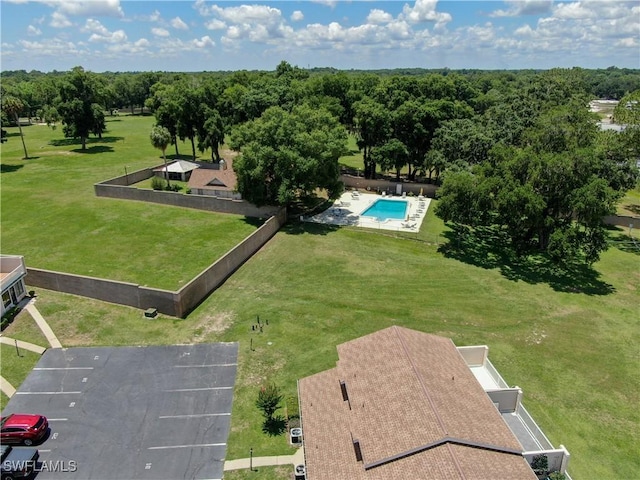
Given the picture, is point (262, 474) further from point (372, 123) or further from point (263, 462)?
point (372, 123)

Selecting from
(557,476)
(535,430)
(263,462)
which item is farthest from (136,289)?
(557,476)

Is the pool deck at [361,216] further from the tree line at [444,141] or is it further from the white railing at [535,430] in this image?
the white railing at [535,430]

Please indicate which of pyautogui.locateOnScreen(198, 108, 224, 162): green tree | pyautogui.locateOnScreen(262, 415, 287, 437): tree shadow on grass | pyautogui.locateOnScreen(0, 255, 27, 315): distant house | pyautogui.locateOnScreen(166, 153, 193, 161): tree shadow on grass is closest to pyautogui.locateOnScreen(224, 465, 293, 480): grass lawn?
pyautogui.locateOnScreen(262, 415, 287, 437): tree shadow on grass

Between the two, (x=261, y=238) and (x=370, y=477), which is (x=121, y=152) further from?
(x=370, y=477)

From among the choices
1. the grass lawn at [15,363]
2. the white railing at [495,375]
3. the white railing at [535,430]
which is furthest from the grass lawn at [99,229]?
the white railing at [535,430]

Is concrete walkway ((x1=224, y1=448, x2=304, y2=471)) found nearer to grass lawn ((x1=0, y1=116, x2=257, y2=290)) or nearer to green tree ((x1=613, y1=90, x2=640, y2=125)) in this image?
grass lawn ((x1=0, y1=116, x2=257, y2=290))

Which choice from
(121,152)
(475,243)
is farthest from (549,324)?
(121,152)
